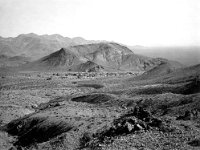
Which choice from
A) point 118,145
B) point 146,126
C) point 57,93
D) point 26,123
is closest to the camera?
point 118,145

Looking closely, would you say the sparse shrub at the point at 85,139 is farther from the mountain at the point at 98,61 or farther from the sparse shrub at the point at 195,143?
the mountain at the point at 98,61

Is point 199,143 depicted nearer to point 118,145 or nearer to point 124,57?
point 118,145

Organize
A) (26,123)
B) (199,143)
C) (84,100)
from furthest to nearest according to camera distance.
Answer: (84,100), (26,123), (199,143)

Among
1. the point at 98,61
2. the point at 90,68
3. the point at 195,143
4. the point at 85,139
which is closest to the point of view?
the point at 195,143

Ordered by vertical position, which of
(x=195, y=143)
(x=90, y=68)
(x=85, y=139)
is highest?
(x=195, y=143)

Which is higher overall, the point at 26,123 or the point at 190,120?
the point at 190,120

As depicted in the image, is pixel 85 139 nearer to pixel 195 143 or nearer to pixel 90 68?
pixel 195 143

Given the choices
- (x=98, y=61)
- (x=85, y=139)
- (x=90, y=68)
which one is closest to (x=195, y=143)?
(x=85, y=139)

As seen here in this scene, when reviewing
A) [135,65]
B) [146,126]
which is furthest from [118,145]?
[135,65]

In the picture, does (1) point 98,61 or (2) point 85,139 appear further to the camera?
(1) point 98,61

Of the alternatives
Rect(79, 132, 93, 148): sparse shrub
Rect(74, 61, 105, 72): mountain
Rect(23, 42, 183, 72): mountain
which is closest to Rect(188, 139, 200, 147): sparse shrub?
Rect(79, 132, 93, 148): sparse shrub

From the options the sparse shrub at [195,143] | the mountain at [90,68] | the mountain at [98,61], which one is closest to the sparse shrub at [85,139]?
the sparse shrub at [195,143]
